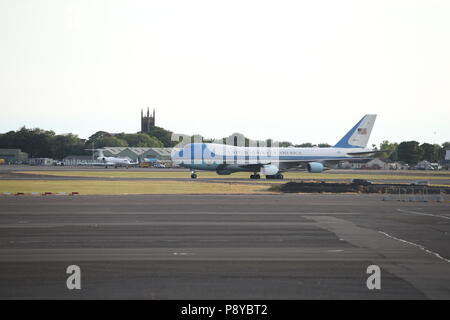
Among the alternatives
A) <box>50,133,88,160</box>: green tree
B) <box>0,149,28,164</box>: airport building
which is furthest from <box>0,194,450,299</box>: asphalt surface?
<box>50,133,88,160</box>: green tree

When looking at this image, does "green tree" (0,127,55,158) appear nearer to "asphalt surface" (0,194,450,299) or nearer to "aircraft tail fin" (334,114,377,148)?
"aircraft tail fin" (334,114,377,148)

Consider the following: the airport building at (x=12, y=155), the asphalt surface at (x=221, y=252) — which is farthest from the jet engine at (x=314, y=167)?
the airport building at (x=12, y=155)

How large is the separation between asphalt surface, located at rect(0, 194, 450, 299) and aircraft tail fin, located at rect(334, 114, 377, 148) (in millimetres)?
46770

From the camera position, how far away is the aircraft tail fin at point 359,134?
75450 millimetres

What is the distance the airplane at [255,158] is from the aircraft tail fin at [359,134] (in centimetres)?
110

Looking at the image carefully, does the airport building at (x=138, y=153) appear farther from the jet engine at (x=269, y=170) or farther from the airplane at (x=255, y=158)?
the jet engine at (x=269, y=170)

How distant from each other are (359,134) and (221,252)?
6420 centimetres
